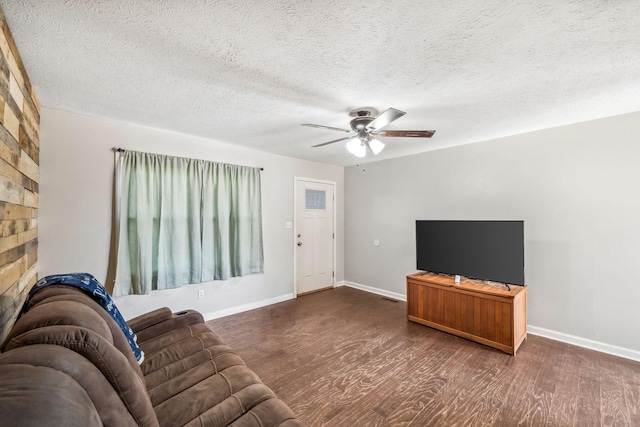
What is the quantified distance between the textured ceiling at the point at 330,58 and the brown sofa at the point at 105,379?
1473 mm

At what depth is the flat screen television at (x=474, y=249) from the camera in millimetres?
2959

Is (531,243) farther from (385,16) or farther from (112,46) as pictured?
(112,46)

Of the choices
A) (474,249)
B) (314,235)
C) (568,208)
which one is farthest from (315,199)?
(568,208)

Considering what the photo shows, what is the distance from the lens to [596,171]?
112 inches

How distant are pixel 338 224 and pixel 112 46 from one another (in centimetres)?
428

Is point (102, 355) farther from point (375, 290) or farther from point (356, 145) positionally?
point (375, 290)

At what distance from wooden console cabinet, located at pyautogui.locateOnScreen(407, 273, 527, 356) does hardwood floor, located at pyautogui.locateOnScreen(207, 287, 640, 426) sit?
0.12 m

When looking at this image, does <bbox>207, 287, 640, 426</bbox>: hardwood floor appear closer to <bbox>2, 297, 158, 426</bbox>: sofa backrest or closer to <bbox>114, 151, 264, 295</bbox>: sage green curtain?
<bbox>114, 151, 264, 295</bbox>: sage green curtain

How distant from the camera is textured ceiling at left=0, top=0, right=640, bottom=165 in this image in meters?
1.39

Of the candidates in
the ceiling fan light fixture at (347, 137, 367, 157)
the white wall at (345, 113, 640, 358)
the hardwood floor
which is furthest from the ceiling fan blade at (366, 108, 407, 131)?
the hardwood floor

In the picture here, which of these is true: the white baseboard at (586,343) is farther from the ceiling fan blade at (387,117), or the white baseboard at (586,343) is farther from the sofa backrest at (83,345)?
the sofa backrest at (83,345)

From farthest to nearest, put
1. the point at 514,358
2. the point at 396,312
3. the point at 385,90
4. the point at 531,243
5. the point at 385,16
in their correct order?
the point at 396,312
the point at 531,243
the point at 514,358
the point at 385,90
the point at 385,16

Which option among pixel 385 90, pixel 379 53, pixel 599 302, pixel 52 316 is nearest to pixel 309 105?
pixel 385 90

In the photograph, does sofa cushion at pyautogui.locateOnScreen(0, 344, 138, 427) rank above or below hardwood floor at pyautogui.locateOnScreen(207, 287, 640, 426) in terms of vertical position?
above
